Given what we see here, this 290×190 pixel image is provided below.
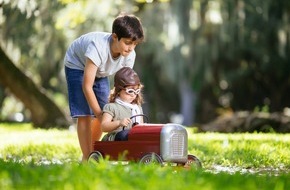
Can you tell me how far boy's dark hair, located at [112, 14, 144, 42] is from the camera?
18.9 feet

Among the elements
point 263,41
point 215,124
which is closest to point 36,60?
point 263,41

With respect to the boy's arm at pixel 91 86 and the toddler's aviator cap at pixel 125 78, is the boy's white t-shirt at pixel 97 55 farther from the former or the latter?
the toddler's aviator cap at pixel 125 78

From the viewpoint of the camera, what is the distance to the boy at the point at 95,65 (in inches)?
229

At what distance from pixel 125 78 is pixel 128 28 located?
42 centimetres

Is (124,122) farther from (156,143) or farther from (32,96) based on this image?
(32,96)

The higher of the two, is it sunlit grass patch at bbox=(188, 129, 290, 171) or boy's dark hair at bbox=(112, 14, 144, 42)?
boy's dark hair at bbox=(112, 14, 144, 42)

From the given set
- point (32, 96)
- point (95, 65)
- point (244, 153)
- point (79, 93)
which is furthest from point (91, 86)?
point (32, 96)

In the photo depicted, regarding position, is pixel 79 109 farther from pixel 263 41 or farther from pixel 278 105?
pixel 278 105

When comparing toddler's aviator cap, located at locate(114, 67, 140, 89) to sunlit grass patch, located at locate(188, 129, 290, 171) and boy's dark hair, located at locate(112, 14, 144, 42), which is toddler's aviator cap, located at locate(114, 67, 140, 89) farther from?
sunlit grass patch, located at locate(188, 129, 290, 171)

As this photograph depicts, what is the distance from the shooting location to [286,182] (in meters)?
4.30

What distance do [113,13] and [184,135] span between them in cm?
1422

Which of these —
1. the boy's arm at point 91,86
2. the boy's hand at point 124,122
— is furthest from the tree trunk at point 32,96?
the boy's hand at point 124,122

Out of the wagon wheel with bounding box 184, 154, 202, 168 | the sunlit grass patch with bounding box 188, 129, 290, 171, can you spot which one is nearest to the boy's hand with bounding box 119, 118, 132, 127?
the wagon wheel with bounding box 184, 154, 202, 168

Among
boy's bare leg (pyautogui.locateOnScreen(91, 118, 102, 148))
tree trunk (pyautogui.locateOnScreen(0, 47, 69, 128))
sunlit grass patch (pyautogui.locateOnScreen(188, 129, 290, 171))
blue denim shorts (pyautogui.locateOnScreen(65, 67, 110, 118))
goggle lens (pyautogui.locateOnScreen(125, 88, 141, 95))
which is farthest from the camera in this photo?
tree trunk (pyautogui.locateOnScreen(0, 47, 69, 128))
